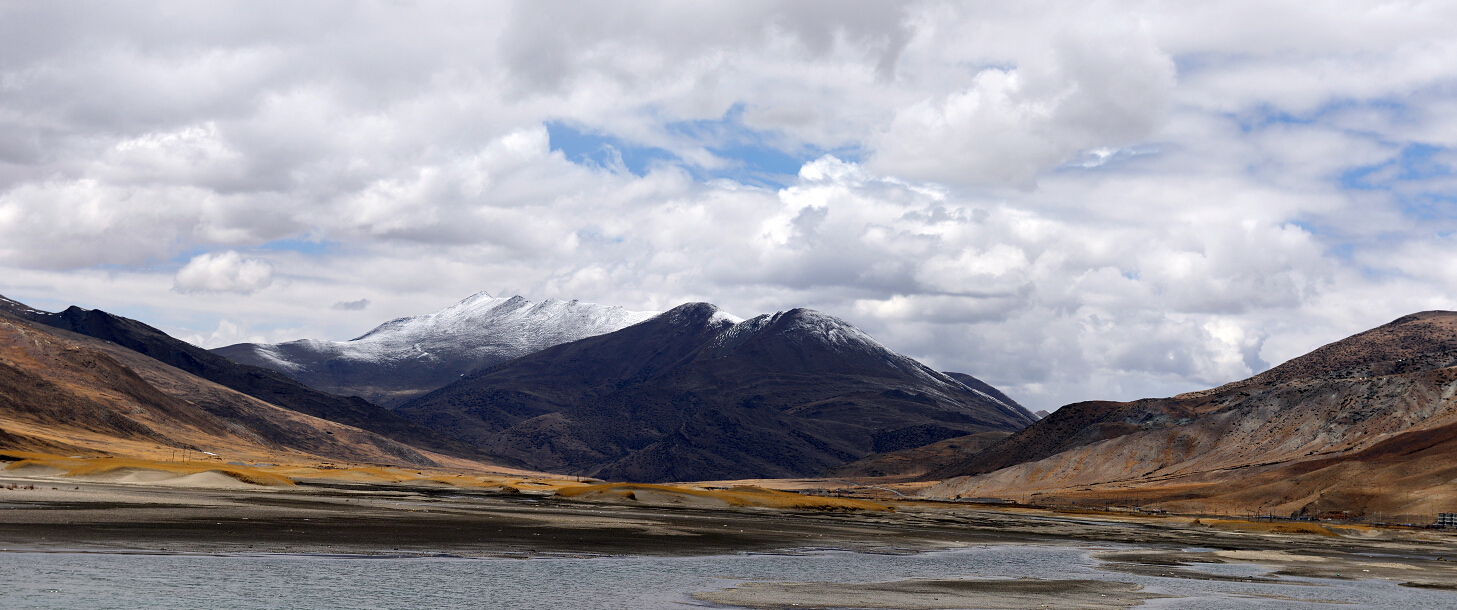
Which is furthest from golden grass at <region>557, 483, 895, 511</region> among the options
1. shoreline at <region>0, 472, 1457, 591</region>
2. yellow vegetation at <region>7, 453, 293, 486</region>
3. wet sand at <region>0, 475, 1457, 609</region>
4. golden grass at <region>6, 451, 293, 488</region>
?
yellow vegetation at <region>7, 453, 293, 486</region>

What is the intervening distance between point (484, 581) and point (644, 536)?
1024 inches

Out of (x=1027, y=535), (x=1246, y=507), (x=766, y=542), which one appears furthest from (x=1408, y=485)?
(x=766, y=542)

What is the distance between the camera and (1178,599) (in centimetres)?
4269

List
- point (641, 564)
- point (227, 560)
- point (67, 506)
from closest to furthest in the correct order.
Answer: point (227, 560) → point (641, 564) → point (67, 506)

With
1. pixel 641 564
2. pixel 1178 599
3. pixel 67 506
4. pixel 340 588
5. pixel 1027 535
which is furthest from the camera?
pixel 1027 535

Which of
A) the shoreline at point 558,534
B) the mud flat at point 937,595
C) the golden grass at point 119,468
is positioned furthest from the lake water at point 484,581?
the golden grass at point 119,468

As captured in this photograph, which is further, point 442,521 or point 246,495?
point 246,495

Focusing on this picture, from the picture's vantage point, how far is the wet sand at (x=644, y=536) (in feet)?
141

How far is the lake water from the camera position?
31.2 meters

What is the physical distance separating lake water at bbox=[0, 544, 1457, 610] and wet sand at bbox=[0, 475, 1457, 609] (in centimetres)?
244

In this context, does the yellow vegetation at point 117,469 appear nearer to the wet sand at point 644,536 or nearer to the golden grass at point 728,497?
the wet sand at point 644,536

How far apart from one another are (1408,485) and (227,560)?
138 m

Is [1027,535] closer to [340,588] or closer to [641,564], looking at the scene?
[641,564]

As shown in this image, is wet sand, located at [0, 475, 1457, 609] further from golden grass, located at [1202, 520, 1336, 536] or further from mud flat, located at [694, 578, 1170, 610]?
golden grass, located at [1202, 520, 1336, 536]
